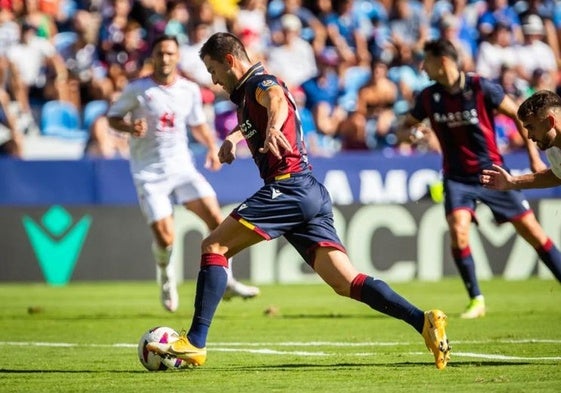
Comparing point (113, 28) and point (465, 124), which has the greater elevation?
point (465, 124)

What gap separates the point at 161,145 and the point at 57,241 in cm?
517

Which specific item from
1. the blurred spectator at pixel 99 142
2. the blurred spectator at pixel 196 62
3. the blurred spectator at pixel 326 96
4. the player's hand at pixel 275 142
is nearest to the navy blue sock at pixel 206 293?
the player's hand at pixel 275 142

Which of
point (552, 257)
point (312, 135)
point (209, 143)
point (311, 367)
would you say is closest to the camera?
point (311, 367)

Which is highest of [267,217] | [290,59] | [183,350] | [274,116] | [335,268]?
[274,116]

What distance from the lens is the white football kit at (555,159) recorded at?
8925mm

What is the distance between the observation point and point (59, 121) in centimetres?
2080

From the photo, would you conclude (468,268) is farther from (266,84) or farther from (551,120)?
(266,84)

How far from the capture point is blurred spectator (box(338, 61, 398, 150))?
2138 cm

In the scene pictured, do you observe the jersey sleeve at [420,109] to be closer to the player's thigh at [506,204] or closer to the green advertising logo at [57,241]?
the player's thigh at [506,204]

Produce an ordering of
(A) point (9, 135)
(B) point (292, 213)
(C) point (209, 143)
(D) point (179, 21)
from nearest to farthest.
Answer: (B) point (292, 213), (C) point (209, 143), (A) point (9, 135), (D) point (179, 21)

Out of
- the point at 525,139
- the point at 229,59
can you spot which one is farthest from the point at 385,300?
the point at 525,139

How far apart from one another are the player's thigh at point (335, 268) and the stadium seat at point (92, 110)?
12.5 metres

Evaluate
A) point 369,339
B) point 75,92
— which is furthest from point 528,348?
point 75,92

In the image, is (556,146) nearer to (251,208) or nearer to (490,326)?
(251,208)
